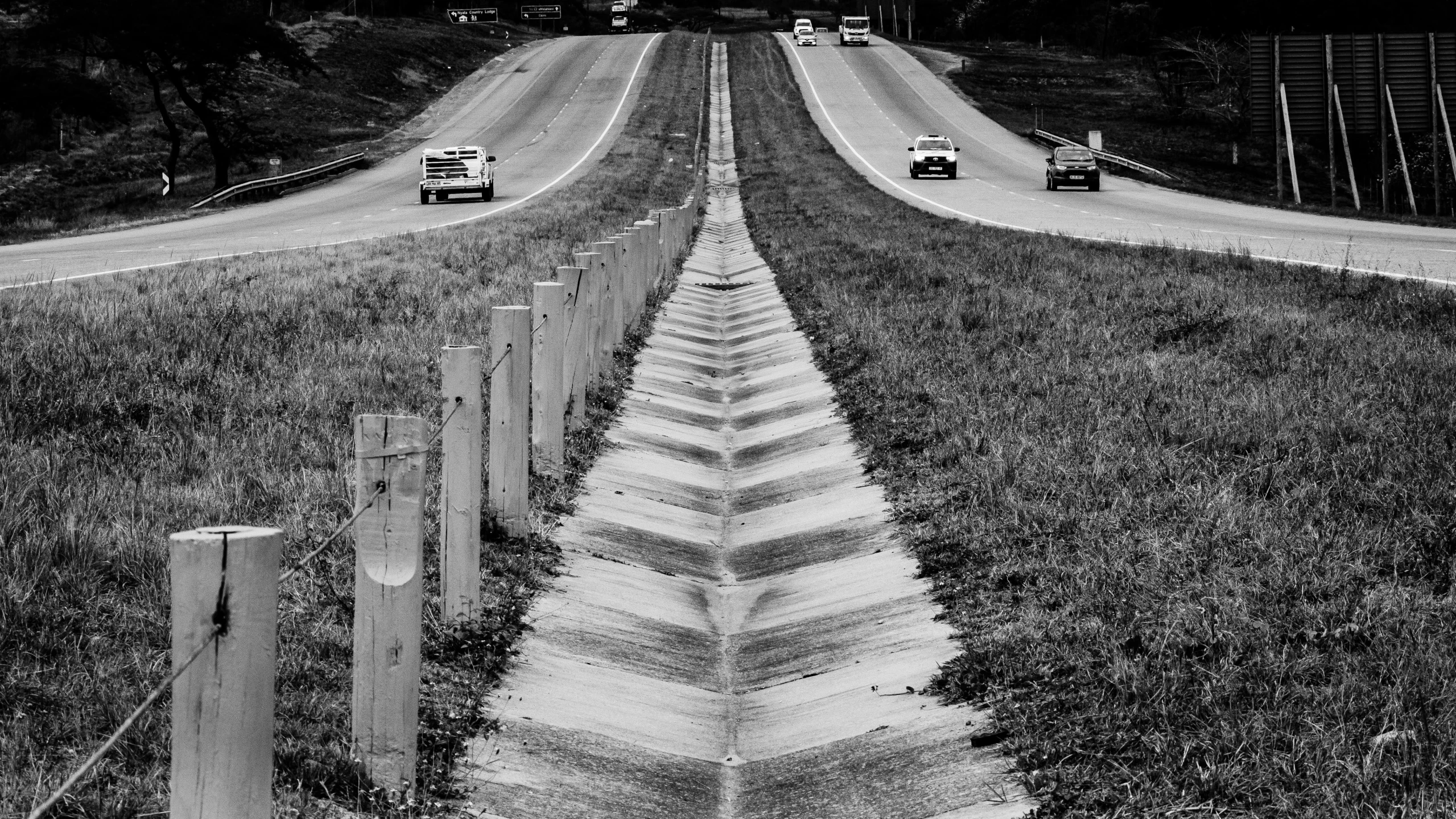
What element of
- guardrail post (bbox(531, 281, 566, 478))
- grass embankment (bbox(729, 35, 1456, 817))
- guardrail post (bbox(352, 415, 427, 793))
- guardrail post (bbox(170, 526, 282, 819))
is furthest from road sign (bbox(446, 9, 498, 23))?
guardrail post (bbox(170, 526, 282, 819))

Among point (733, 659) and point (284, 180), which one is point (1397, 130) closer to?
point (284, 180)

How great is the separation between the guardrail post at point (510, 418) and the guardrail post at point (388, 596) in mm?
2902

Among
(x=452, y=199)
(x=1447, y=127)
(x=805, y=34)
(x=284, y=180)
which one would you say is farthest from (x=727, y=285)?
(x=805, y=34)

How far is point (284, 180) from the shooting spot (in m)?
49.4

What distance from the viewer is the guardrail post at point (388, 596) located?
4.42m

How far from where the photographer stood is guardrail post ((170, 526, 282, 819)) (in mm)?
2947

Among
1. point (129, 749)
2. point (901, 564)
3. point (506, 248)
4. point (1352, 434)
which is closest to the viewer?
point (129, 749)

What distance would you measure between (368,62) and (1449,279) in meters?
76.0

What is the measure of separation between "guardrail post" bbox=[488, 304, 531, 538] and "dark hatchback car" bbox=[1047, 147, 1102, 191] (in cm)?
4041

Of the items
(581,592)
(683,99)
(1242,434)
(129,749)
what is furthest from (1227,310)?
(683,99)

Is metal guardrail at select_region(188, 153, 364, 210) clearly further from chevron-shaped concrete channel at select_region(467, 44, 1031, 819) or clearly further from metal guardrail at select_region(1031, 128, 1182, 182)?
chevron-shaped concrete channel at select_region(467, 44, 1031, 819)

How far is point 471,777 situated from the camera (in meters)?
5.01

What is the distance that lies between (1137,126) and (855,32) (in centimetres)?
4384

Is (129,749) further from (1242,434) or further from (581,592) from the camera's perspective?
(1242,434)
